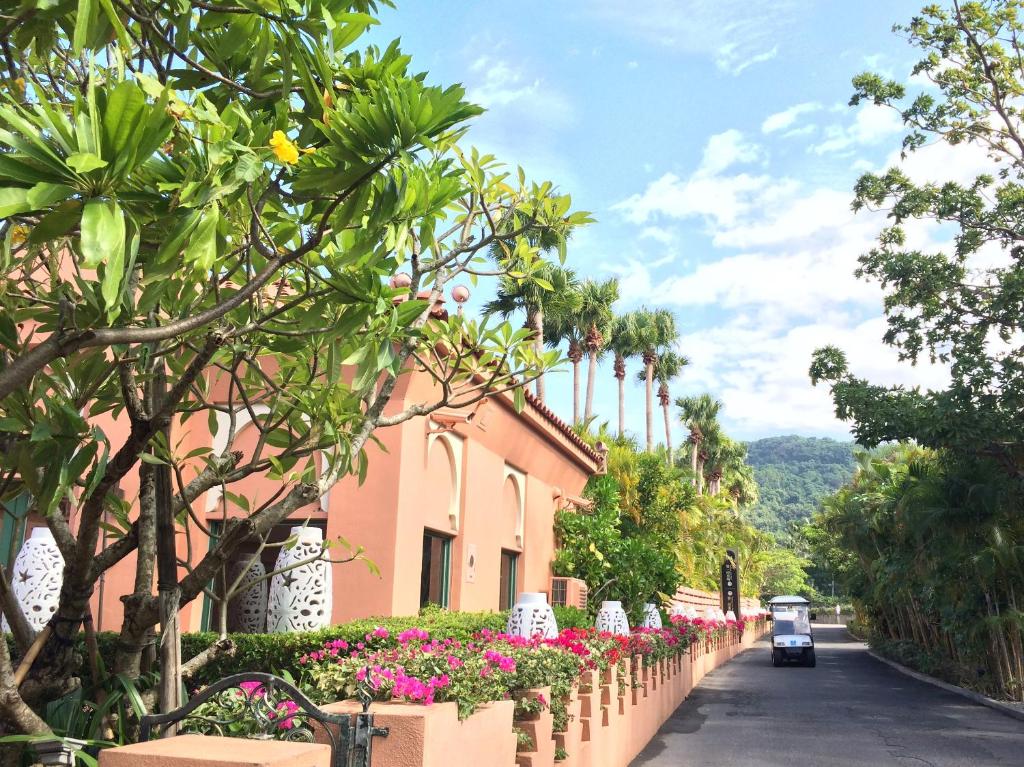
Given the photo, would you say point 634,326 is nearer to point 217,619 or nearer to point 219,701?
point 217,619

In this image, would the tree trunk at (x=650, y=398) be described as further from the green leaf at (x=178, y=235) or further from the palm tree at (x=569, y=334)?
the green leaf at (x=178, y=235)

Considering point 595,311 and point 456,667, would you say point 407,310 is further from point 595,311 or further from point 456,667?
point 595,311

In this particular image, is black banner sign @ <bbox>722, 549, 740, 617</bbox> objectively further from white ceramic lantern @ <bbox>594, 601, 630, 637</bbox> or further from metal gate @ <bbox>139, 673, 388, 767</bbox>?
metal gate @ <bbox>139, 673, 388, 767</bbox>

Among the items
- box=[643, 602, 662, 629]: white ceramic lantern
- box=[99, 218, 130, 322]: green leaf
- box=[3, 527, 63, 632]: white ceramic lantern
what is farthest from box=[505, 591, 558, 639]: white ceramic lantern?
box=[99, 218, 130, 322]: green leaf

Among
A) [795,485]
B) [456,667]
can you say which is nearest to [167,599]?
[456,667]

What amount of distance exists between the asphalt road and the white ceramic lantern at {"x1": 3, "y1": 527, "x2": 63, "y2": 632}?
272 inches

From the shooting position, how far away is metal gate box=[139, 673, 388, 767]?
3457 millimetres

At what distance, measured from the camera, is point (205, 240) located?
8.42 feet

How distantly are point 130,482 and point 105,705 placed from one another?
7590 millimetres

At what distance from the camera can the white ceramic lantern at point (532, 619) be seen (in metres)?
10.1

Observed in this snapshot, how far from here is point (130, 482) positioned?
11500 mm

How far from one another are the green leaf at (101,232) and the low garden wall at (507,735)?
5.07 feet

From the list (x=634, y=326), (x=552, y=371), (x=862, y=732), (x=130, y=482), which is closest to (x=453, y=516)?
(x=130, y=482)

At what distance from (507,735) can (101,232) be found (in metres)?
4.69
